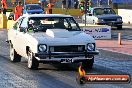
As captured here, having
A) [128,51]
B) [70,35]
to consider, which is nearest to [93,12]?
[128,51]

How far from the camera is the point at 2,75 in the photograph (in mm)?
11555

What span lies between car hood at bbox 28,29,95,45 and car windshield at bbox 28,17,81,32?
45 cm

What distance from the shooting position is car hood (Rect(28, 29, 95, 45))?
39.2ft

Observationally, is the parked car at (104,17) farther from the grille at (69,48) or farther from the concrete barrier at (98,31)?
the grille at (69,48)

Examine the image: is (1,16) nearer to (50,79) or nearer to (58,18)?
(58,18)

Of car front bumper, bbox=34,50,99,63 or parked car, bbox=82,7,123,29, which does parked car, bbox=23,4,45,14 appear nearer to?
parked car, bbox=82,7,123,29

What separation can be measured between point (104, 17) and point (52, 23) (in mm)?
18604

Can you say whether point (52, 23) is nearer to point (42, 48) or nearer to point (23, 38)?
point (23, 38)

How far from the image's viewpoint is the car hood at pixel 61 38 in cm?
1194

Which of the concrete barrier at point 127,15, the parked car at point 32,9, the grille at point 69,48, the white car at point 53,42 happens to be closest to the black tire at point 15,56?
the white car at point 53,42

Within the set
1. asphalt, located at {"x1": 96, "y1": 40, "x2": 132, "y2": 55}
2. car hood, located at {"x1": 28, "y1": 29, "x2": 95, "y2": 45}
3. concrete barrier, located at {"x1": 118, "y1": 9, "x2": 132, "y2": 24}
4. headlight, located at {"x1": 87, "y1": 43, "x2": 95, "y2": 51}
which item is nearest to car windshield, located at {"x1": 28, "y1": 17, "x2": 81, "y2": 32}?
car hood, located at {"x1": 28, "y1": 29, "x2": 95, "y2": 45}

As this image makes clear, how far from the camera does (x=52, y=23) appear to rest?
1348 cm

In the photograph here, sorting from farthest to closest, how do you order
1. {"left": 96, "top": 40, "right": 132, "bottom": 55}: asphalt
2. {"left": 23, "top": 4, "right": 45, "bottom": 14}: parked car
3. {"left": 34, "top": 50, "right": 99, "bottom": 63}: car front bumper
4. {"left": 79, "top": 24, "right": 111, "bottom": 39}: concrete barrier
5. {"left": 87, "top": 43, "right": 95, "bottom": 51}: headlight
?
{"left": 23, "top": 4, "right": 45, "bottom": 14}: parked car, {"left": 79, "top": 24, "right": 111, "bottom": 39}: concrete barrier, {"left": 96, "top": 40, "right": 132, "bottom": 55}: asphalt, {"left": 87, "top": 43, "right": 95, "bottom": 51}: headlight, {"left": 34, "top": 50, "right": 99, "bottom": 63}: car front bumper

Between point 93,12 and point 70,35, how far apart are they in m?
20.3
